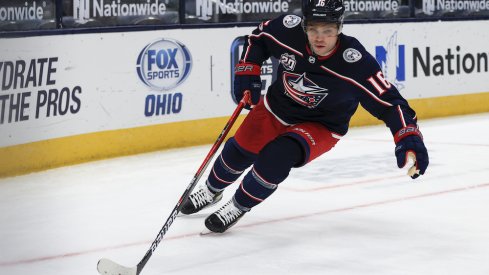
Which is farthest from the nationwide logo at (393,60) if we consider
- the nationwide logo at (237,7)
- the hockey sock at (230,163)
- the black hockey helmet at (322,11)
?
the black hockey helmet at (322,11)

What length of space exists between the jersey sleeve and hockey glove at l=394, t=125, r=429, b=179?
0.06m

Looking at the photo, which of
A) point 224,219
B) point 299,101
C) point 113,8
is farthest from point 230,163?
point 113,8

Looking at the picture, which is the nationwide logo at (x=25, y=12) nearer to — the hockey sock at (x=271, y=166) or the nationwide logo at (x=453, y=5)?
the hockey sock at (x=271, y=166)

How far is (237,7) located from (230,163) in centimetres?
345

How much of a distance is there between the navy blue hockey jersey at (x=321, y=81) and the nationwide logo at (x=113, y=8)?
96.1 inches

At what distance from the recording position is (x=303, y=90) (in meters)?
3.91

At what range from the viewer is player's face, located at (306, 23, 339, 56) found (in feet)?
11.9

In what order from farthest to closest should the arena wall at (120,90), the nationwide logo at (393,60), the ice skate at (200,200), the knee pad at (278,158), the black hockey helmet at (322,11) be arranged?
the nationwide logo at (393,60) < the arena wall at (120,90) < the ice skate at (200,200) < the knee pad at (278,158) < the black hockey helmet at (322,11)

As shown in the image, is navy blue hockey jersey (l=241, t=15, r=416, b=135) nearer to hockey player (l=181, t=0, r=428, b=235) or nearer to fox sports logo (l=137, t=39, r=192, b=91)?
hockey player (l=181, t=0, r=428, b=235)

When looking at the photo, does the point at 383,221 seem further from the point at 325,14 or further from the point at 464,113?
the point at 464,113

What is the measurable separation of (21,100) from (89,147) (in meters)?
0.74

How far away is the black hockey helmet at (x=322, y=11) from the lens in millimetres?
3580

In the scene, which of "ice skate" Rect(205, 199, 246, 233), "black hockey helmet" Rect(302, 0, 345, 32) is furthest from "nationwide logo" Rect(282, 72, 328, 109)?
"ice skate" Rect(205, 199, 246, 233)

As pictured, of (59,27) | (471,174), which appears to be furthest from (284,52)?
(59,27)
